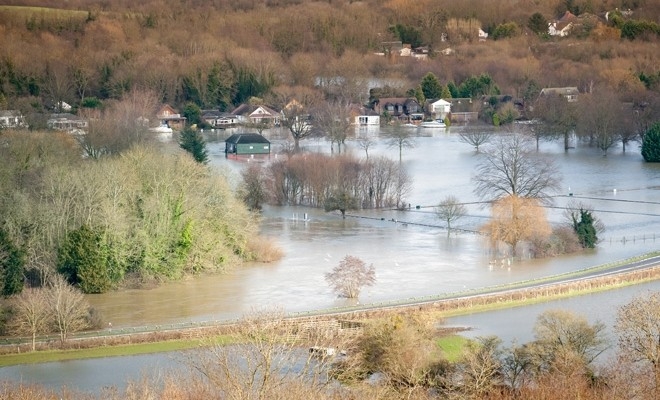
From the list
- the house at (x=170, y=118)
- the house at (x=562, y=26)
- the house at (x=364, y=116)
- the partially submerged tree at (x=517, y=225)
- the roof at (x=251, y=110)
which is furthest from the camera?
the house at (x=562, y=26)

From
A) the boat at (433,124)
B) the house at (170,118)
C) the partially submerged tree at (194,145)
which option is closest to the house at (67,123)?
the house at (170,118)

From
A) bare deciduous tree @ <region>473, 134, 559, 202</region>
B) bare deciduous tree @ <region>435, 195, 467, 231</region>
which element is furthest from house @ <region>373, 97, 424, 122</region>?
bare deciduous tree @ <region>435, 195, 467, 231</region>

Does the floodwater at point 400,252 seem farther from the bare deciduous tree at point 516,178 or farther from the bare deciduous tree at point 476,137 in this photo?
the bare deciduous tree at point 476,137

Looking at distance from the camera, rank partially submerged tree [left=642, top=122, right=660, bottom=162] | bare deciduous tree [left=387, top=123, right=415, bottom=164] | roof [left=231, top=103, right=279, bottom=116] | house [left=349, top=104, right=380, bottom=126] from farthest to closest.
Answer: house [left=349, top=104, right=380, bottom=126] → roof [left=231, top=103, right=279, bottom=116] → bare deciduous tree [left=387, top=123, right=415, bottom=164] → partially submerged tree [left=642, top=122, right=660, bottom=162]

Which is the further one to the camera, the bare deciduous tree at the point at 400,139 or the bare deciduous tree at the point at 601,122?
the bare deciduous tree at the point at 400,139

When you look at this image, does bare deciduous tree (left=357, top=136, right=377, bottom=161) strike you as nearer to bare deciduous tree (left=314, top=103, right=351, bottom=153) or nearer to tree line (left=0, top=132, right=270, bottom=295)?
bare deciduous tree (left=314, top=103, right=351, bottom=153)

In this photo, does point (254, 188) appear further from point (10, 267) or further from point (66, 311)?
point (66, 311)
